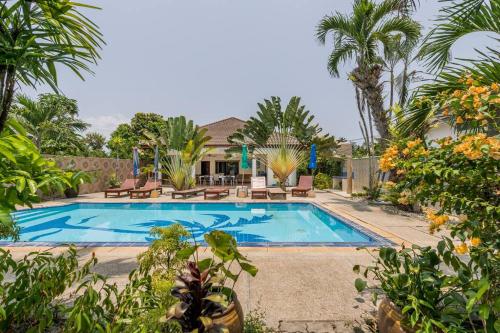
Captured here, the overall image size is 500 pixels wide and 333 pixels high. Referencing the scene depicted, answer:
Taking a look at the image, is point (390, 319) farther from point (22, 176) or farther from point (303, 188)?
point (303, 188)

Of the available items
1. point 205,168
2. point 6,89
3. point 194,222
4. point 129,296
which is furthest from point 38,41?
point 205,168

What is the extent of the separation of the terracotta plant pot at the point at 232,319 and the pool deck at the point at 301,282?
75cm

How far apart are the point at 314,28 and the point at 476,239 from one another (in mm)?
13707

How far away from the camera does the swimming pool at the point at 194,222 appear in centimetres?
875

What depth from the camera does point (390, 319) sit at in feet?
7.90

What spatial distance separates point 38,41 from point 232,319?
121 inches

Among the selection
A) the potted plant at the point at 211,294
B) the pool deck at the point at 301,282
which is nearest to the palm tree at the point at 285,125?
the pool deck at the point at 301,282

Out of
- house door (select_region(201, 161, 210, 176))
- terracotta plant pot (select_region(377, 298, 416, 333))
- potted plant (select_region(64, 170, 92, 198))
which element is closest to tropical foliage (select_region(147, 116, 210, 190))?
house door (select_region(201, 161, 210, 176))

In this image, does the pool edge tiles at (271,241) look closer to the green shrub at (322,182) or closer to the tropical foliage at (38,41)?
the tropical foliage at (38,41)

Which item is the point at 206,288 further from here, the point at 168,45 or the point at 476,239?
the point at 168,45

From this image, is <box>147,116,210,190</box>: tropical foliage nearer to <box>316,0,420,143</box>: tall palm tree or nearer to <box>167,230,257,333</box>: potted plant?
<box>316,0,420,143</box>: tall palm tree

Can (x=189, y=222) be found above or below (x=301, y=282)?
below

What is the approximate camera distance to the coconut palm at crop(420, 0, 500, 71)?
358 centimetres

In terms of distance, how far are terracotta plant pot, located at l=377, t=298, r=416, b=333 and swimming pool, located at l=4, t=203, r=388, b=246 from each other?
3963 mm
